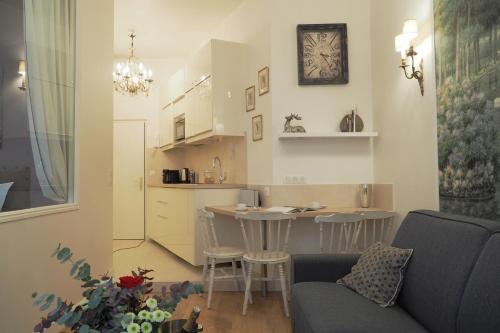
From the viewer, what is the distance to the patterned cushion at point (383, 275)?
1.90 metres

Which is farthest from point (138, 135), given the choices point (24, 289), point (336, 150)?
point (24, 289)

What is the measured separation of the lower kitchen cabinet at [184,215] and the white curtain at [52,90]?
1.47 meters

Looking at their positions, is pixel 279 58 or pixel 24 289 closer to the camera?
pixel 24 289

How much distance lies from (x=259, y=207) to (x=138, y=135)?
133 inches

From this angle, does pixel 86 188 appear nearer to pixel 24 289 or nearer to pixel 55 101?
pixel 55 101

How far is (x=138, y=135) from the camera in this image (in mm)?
6203

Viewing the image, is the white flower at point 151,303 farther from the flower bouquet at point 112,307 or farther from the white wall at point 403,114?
the white wall at point 403,114

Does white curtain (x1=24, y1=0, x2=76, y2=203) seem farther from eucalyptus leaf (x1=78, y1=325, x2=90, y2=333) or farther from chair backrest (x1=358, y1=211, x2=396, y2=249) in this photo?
chair backrest (x1=358, y1=211, x2=396, y2=249)

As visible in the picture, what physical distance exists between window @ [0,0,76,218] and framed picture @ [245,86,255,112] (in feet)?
5.85

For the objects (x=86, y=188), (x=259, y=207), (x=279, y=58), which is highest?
(x=279, y=58)

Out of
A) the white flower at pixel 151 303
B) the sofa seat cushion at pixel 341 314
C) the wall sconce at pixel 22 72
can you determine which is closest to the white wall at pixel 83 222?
the wall sconce at pixel 22 72

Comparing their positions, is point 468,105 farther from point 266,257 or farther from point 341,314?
point 266,257

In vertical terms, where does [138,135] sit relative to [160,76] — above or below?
below

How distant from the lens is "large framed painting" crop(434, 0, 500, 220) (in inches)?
72.3
